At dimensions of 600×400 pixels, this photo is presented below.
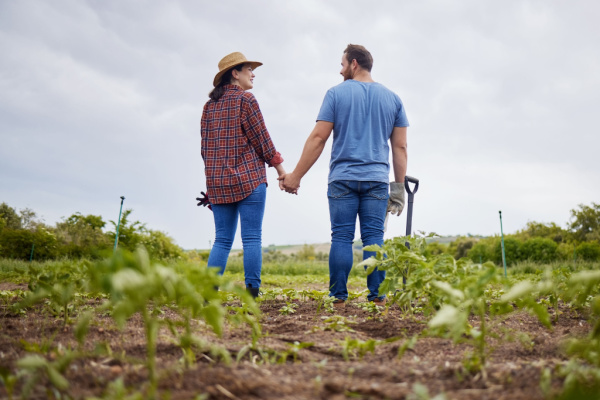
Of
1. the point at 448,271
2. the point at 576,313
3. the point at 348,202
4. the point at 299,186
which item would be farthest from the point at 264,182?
the point at 576,313

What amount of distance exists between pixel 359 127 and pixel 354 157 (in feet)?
0.88

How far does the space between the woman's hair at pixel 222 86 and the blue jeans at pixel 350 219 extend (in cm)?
123

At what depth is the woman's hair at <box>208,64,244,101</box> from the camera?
4.02m

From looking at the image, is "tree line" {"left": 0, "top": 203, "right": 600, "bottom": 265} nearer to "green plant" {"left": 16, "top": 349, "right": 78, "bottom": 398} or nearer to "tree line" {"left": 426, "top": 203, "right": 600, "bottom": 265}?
"tree line" {"left": 426, "top": 203, "right": 600, "bottom": 265}

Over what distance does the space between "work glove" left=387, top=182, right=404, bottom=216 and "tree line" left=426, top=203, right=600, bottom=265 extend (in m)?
9.41

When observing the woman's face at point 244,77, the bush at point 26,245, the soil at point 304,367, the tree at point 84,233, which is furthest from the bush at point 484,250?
the soil at point 304,367

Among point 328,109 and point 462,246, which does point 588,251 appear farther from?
point 328,109

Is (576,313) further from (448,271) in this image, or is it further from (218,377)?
(218,377)

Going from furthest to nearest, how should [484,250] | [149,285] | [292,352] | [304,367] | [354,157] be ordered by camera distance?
[484,250], [354,157], [292,352], [304,367], [149,285]

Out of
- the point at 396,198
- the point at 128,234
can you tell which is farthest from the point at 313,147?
the point at 128,234

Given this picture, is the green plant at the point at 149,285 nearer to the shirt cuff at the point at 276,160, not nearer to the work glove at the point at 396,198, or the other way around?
the shirt cuff at the point at 276,160

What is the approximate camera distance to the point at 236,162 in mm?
3852

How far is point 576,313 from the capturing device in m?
3.34

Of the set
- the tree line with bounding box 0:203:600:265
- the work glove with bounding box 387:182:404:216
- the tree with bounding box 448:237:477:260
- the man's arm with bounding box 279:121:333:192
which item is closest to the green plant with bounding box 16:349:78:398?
the man's arm with bounding box 279:121:333:192
